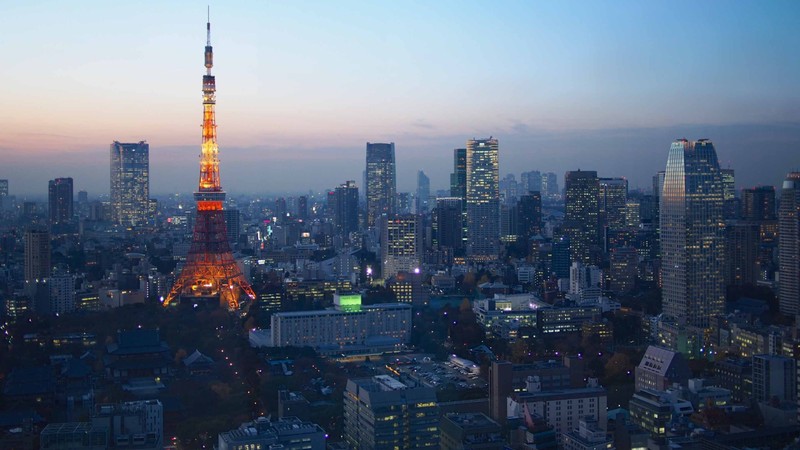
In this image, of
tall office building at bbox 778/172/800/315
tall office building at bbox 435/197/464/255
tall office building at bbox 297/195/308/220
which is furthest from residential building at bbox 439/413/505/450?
tall office building at bbox 297/195/308/220

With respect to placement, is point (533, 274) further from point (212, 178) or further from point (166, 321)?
point (166, 321)

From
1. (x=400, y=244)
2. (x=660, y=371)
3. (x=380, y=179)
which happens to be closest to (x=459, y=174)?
(x=380, y=179)

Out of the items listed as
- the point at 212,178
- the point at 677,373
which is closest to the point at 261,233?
the point at 212,178

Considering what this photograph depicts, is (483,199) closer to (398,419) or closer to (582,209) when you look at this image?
(582,209)

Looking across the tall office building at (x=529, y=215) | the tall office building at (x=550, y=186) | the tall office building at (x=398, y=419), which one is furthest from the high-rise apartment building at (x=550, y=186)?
the tall office building at (x=398, y=419)

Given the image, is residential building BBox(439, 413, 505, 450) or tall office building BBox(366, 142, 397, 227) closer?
residential building BBox(439, 413, 505, 450)

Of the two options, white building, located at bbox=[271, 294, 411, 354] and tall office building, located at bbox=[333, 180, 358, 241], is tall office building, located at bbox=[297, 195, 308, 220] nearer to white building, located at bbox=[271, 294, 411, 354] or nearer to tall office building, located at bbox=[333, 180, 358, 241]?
tall office building, located at bbox=[333, 180, 358, 241]

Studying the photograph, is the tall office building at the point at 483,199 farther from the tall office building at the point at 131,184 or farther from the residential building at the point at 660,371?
the residential building at the point at 660,371
